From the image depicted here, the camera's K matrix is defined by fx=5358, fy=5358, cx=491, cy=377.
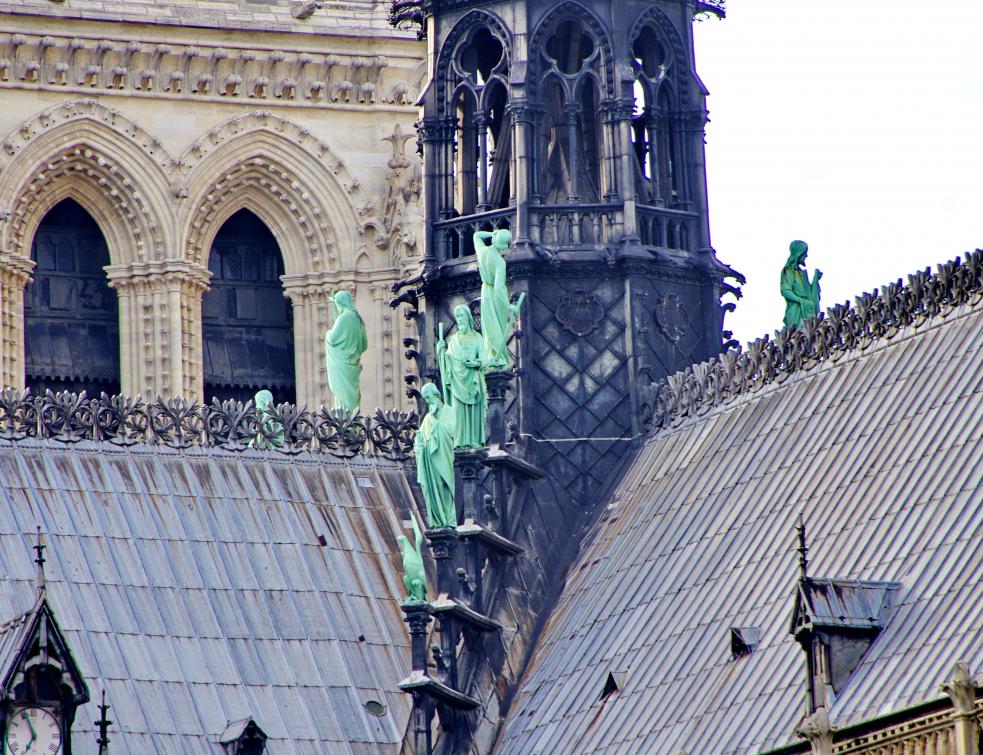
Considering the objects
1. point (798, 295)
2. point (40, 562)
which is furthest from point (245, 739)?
point (798, 295)

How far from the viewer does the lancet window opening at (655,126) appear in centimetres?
6806

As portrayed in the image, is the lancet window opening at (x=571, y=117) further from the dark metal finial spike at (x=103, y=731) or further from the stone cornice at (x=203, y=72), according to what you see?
the stone cornice at (x=203, y=72)

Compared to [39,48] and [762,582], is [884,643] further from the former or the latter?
[39,48]

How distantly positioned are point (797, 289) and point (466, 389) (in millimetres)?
4382

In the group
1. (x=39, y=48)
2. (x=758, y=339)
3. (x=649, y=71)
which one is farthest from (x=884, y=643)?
(x=39, y=48)

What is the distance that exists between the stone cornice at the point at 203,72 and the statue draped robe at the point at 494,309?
2264 centimetres

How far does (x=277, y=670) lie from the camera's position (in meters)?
63.7

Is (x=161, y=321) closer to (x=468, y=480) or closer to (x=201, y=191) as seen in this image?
(x=201, y=191)

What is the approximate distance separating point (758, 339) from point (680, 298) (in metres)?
3.28

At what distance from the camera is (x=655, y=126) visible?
2692 inches

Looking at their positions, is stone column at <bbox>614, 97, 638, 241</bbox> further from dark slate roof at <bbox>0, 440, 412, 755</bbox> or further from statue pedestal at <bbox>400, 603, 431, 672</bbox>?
statue pedestal at <bbox>400, 603, 431, 672</bbox>

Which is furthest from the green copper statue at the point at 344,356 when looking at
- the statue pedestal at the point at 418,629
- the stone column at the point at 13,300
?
the stone column at the point at 13,300

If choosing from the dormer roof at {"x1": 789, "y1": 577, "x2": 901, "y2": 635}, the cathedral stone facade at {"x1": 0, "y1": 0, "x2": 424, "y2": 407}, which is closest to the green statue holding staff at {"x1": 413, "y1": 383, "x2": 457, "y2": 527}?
the dormer roof at {"x1": 789, "y1": 577, "x2": 901, "y2": 635}

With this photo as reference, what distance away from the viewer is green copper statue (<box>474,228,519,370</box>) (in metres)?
65.4
